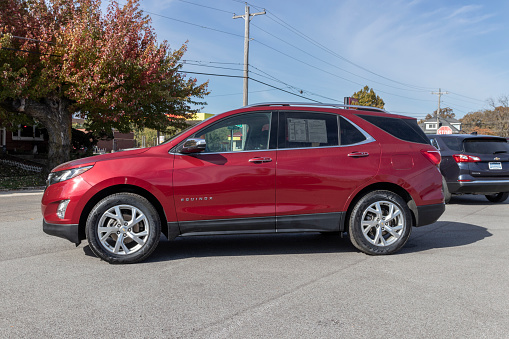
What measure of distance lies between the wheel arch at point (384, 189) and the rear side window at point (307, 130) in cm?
71

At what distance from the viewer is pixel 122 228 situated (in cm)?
473

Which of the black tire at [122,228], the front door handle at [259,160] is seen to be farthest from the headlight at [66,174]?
the front door handle at [259,160]

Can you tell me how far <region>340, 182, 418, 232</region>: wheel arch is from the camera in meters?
5.27

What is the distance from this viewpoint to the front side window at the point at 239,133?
5.04 metres

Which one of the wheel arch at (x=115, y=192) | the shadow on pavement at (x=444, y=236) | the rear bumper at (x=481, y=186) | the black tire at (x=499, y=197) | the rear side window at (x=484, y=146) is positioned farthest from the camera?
the black tire at (x=499, y=197)

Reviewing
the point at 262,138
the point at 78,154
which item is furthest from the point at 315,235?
the point at 78,154

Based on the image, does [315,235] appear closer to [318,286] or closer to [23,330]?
[318,286]

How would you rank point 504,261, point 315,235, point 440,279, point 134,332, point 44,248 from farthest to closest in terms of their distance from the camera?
point 315,235 < point 44,248 < point 504,261 < point 440,279 < point 134,332

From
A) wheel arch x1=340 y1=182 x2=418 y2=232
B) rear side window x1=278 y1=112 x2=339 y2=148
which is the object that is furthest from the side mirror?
wheel arch x1=340 y1=182 x2=418 y2=232

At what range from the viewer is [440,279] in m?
4.33

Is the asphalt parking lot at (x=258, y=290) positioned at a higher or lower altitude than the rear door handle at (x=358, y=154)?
lower

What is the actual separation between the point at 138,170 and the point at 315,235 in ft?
10.3

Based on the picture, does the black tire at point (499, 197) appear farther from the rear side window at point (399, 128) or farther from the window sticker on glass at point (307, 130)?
the window sticker on glass at point (307, 130)

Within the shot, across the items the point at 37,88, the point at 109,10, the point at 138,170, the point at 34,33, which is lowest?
the point at 138,170
